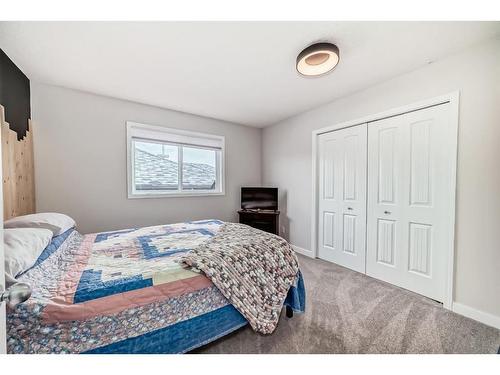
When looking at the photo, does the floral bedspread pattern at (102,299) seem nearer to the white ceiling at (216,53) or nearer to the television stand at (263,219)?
the white ceiling at (216,53)

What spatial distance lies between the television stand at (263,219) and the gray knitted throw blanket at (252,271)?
1.58 m

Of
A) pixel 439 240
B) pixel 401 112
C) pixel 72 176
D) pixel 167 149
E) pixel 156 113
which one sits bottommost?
pixel 439 240

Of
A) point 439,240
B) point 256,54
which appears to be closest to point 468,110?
point 439,240

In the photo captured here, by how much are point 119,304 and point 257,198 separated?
269 cm

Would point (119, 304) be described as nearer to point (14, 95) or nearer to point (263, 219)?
point (14, 95)

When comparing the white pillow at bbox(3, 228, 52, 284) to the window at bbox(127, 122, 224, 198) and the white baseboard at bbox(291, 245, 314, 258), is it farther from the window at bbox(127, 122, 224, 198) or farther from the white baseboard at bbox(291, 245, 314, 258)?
the white baseboard at bbox(291, 245, 314, 258)

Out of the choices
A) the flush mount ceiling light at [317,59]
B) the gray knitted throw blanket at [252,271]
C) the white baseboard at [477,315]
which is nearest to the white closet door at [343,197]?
the white baseboard at [477,315]

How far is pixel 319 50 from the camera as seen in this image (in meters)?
1.58

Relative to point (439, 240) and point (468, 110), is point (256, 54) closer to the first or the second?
point (468, 110)

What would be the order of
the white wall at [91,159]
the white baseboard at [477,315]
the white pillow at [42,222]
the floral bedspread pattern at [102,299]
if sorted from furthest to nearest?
the white wall at [91,159]
the white baseboard at [477,315]
the white pillow at [42,222]
the floral bedspread pattern at [102,299]

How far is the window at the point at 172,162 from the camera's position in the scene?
2.83 m

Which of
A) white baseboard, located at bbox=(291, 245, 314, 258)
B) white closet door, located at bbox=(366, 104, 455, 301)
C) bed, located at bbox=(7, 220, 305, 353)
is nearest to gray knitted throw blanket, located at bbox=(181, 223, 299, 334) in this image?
bed, located at bbox=(7, 220, 305, 353)
